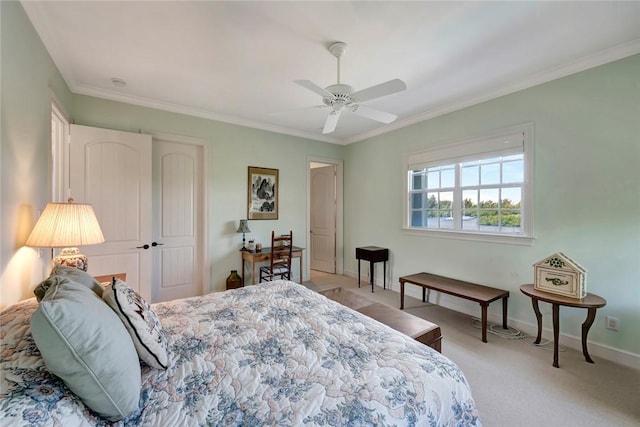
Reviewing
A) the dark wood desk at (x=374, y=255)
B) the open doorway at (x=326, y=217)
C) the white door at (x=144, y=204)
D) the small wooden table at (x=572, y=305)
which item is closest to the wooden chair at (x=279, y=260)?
the white door at (x=144, y=204)

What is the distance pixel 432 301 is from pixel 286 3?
365cm

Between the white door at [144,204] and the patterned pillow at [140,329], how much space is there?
2.28 meters

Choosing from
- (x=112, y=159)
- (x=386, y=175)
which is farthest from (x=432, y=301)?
(x=112, y=159)

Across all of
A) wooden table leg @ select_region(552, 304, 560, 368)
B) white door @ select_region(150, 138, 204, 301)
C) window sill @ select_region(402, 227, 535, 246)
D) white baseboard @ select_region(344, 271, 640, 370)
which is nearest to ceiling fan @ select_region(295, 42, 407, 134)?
window sill @ select_region(402, 227, 535, 246)

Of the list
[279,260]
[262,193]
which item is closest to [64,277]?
[279,260]

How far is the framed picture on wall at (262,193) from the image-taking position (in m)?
4.17

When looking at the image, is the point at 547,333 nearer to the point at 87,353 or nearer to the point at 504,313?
the point at 504,313

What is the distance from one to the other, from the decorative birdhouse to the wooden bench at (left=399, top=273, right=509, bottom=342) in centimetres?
42

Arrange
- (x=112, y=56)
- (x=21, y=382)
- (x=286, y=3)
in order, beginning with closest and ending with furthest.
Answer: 1. (x=21, y=382)
2. (x=286, y=3)
3. (x=112, y=56)

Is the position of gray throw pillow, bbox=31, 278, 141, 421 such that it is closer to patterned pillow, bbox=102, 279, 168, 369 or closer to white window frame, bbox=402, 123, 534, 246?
patterned pillow, bbox=102, 279, 168, 369

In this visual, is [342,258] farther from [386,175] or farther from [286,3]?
[286,3]

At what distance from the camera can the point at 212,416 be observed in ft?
2.95

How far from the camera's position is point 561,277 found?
2.33m

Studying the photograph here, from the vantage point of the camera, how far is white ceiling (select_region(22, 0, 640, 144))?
1.83m
